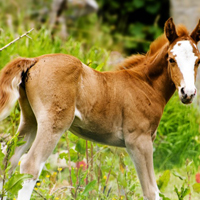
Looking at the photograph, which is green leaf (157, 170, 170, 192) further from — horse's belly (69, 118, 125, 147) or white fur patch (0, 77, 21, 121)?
white fur patch (0, 77, 21, 121)

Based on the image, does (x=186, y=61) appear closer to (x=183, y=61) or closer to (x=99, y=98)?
(x=183, y=61)

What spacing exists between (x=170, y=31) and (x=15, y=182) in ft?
5.56

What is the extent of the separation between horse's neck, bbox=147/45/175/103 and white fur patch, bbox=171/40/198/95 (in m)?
0.31

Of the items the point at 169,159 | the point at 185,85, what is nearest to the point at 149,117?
the point at 185,85

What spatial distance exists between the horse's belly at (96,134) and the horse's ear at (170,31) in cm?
87

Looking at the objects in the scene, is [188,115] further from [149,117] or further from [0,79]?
[0,79]

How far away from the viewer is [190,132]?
224 inches

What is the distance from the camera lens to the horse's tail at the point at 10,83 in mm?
2969

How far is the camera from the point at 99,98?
10.8ft

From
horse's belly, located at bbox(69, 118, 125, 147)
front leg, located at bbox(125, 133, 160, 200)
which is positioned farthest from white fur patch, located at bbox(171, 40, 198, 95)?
horse's belly, located at bbox(69, 118, 125, 147)

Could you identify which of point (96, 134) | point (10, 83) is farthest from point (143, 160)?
point (10, 83)

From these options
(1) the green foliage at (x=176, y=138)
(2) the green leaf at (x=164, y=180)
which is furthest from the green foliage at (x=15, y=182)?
(1) the green foliage at (x=176, y=138)

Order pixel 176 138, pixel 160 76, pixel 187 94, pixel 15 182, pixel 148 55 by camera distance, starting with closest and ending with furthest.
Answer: pixel 15 182
pixel 187 94
pixel 160 76
pixel 148 55
pixel 176 138

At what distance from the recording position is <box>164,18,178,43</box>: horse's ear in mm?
3436
